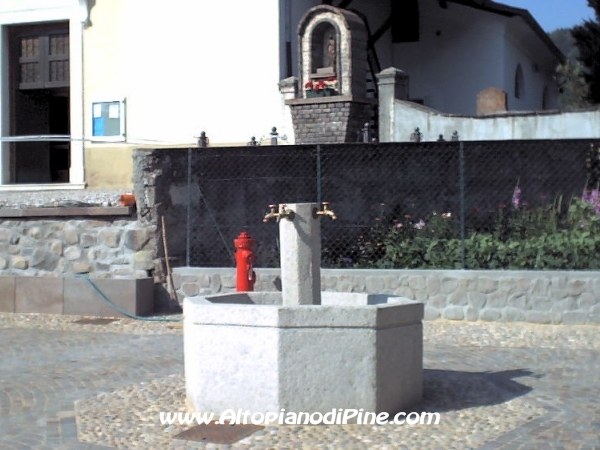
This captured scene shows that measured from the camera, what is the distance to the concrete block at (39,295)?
12469 millimetres

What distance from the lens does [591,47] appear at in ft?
78.8

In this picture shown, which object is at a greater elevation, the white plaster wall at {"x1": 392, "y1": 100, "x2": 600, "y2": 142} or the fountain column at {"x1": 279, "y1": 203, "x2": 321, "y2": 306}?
the white plaster wall at {"x1": 392, "y1": 100, "x2": 600, "y2": 142}

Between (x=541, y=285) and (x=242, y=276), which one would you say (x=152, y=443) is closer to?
(x=242, y=276)

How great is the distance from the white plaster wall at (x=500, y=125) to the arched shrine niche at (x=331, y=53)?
4.66ft

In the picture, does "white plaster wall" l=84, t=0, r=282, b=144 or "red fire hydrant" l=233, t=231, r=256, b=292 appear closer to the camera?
"red fire hydrant" l=233, t=231, r=256, b=292

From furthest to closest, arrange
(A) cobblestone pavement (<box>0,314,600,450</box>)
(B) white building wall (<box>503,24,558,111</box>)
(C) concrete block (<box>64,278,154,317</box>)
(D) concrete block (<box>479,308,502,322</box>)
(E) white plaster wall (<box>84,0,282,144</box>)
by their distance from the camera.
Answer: (B) white building wall (<box>503,24,558,111</box>) < (E) white plaster wall (<box>84,0,282,144</box>) < (C) concrete block (<box>64,278,154,317</box>) < (D) concrete block (<box>479,308,502,322</box>) < (A) cobblestone pavement (<box>0,314,600,450</box>)

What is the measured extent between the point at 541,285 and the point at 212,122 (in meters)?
11.6

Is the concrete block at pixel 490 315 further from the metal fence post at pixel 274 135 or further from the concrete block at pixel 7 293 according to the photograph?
the metal fence post at pixel 274 135

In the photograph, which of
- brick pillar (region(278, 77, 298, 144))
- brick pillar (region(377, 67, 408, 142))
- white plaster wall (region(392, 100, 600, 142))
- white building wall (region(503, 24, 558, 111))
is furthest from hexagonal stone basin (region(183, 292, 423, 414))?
white building wall (region(503, 24, 558, 111))

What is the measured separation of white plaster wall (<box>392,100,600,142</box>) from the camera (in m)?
16.9

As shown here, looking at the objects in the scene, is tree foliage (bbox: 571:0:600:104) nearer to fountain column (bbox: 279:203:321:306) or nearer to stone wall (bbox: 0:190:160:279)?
stone wall (bbox: 0:190:160:279)

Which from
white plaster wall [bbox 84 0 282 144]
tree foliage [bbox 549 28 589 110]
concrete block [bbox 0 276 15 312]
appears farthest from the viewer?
tree foliage [bbox 549 28 589 110]

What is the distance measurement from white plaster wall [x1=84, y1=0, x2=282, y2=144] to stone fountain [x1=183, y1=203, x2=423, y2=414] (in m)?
13.8

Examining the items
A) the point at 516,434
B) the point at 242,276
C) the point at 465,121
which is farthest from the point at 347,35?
the point at 516,434
